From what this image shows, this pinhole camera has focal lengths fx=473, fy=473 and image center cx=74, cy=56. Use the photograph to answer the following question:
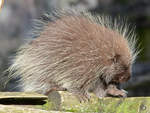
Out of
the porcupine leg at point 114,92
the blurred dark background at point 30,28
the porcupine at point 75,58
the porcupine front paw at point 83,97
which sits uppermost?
the blurred dark background at point 30,28

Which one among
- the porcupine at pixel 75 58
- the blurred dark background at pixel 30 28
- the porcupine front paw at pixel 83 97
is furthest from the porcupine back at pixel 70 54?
the blurred dark background at pixel 30 28

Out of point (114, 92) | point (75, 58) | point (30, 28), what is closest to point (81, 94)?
point (75, 58)

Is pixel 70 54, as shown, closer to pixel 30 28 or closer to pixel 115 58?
pixel 115 58

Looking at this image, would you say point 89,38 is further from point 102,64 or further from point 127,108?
point 127,108

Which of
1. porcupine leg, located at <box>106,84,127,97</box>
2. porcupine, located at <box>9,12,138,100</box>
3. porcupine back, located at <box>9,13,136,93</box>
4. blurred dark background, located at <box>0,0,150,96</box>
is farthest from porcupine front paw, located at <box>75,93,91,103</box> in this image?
blurred dark background, located at <box>0,0,150,96</box>

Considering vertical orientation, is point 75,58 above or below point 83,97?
above

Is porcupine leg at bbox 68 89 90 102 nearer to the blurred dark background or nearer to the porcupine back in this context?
the porcupine back

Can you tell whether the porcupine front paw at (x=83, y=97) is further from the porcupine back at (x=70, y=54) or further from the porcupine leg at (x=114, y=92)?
the porcupine leg at (x=114, y=92)
